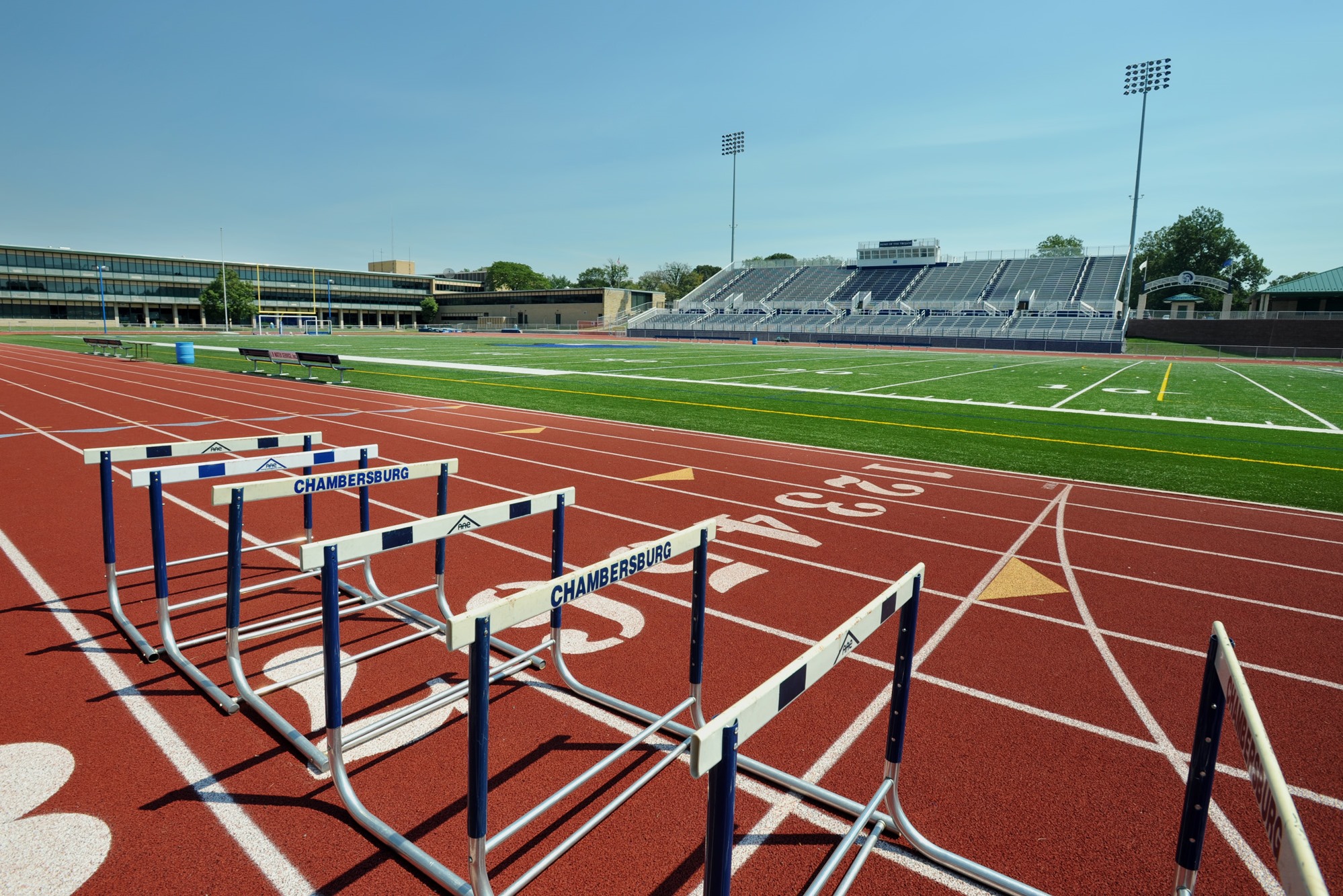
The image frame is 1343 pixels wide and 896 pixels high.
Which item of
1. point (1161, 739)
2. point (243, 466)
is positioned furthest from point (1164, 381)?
point (243, 466)

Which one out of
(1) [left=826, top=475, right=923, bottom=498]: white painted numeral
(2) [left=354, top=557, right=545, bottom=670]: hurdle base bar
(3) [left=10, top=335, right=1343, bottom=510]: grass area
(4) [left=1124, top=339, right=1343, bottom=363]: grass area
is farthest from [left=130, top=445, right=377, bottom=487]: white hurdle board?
(4) [left=1124, top=339, right=1343, bottom=363]: grass area

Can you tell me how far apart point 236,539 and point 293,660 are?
120 centimetres

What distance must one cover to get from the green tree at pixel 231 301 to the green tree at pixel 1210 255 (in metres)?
117

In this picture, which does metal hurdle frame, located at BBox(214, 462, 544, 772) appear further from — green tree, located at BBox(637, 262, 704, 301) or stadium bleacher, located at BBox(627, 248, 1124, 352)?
green tree, located at BBox(637, 262, 704, 301)

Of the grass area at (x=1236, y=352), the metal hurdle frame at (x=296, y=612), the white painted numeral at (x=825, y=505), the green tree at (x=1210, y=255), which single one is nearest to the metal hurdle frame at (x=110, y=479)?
the metal hurdle frame at (x=296, y=612)

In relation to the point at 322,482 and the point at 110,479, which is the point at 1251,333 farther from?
the point at 110,479

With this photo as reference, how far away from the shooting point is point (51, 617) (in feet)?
18.3

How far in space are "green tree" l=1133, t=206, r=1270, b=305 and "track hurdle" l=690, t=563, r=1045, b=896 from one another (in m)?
113

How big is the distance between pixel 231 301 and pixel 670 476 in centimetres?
10340

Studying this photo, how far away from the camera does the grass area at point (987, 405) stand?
1240cm

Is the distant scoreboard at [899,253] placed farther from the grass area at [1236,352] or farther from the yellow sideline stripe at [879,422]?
the yellow sideline stripe at [879,422]

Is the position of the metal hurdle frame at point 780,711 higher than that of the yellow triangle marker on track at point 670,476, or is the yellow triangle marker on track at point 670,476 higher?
the metal hurdle frame at point 780,711

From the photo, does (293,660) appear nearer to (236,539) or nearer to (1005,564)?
(236,539)

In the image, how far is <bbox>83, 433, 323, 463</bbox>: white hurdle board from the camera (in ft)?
17.6
